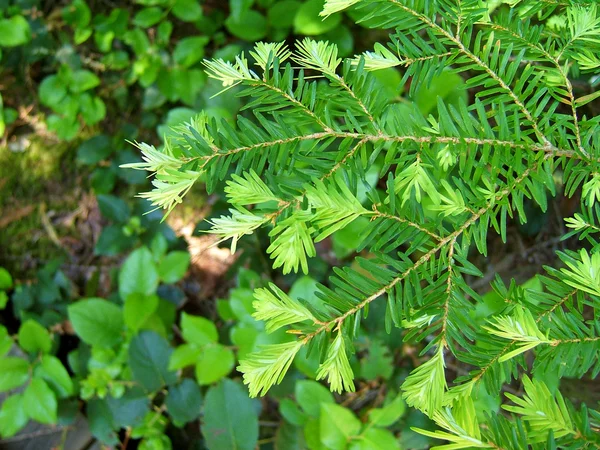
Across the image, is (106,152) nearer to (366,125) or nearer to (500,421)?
(366,125)

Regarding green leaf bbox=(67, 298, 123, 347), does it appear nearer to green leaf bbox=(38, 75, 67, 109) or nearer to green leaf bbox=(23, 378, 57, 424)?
green leaf bbox=(23, 378, 57, 424)

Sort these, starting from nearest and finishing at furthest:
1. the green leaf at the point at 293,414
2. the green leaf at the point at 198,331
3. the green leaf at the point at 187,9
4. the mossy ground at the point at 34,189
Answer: the green leaf at the point at 293,414
the green leaf at the point at 198,331
the green leaf at the point at 187,9
the mossy ground at the point at 34,189

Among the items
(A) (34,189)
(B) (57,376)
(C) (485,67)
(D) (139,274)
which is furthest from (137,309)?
(C) (485,67)

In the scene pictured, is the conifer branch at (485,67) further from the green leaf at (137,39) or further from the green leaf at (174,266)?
the green leaf at (137,39)

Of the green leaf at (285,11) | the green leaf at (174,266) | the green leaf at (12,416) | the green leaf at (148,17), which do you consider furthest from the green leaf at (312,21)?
the green leaf at (12,416)

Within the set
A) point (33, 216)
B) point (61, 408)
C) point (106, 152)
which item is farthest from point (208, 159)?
point (33, 216)
